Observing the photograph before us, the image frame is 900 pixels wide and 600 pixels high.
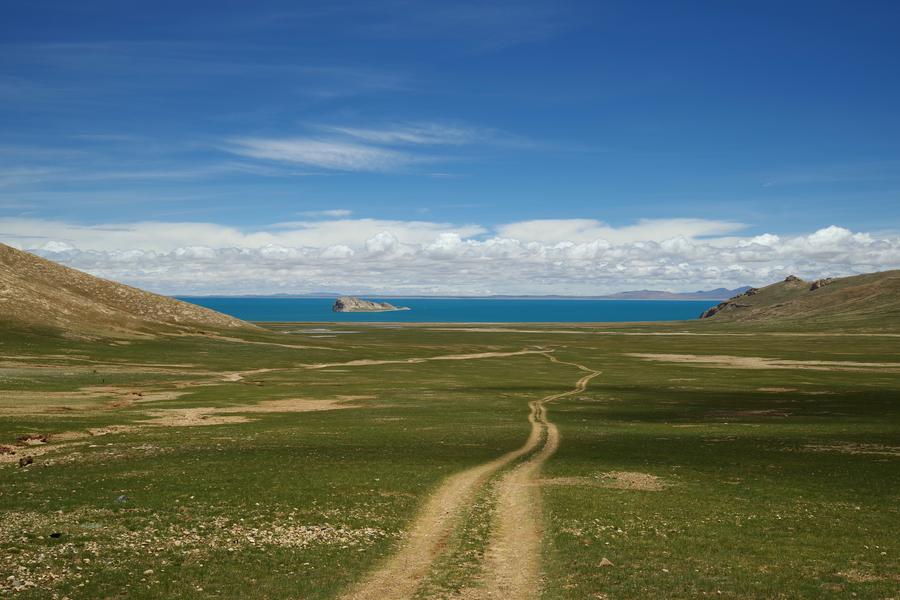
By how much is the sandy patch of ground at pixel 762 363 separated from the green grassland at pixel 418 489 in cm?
3987

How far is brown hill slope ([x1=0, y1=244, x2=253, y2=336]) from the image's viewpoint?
147 metres

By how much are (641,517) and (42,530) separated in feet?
82.1

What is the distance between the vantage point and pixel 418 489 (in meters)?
32.7

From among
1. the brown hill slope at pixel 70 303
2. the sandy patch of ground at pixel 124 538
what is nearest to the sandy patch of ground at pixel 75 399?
the sandy patch of ground at pixel 124 538

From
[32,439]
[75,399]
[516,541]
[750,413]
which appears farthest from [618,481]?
[75,399]

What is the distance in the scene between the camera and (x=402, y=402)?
72312mm

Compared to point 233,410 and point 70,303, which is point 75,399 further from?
point 70,303

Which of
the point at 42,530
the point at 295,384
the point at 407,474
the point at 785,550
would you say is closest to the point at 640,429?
the point at 407,474

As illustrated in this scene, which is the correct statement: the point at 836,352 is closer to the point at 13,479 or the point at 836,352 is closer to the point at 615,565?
the point at 615,565

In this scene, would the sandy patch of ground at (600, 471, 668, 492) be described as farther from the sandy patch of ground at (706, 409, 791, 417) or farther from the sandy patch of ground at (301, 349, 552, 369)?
the sandy patch of ground at (301, 349, 552, 369)

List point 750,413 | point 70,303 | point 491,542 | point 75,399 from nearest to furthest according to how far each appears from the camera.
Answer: point 491,542, point 750,413, point 75,399, point 70,303

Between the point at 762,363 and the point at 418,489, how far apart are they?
388ft

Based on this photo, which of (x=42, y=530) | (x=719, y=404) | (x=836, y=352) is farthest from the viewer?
(x=836, y=352)

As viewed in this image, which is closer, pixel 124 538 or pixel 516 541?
pixel 124 538
